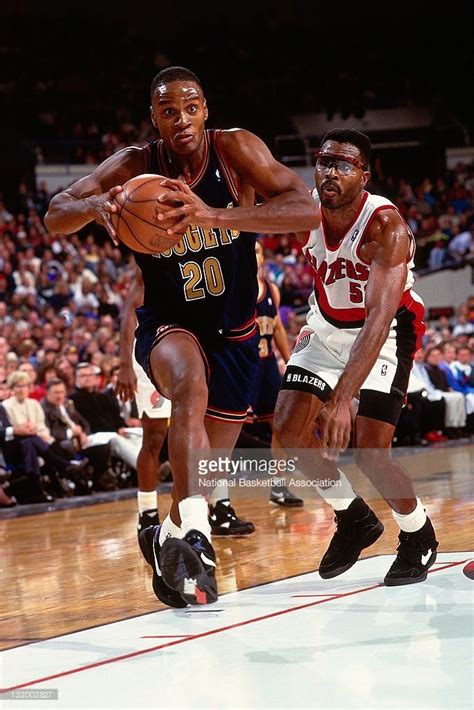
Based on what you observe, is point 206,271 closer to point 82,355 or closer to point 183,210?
point 183,210

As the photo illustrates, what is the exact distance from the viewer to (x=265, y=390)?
8.72 meters

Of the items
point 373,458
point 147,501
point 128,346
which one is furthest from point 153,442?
point 373,458

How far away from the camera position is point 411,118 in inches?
982

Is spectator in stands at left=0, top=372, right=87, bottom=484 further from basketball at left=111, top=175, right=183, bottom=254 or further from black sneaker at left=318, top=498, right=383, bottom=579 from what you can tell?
basketball at left=111, top=175, right=183, bottom=254

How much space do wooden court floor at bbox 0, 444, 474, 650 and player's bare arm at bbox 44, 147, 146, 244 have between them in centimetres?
166

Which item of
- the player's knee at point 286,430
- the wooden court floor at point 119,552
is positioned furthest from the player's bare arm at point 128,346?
the player's knee at point 286,430

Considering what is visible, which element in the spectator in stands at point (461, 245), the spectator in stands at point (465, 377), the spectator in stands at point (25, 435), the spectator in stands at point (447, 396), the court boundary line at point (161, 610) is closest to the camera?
the court boundary line at point (161, 610)

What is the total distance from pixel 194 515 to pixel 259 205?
47.3 inches

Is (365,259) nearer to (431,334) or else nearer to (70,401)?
(70,401)

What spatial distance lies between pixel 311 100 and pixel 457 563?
20530mm

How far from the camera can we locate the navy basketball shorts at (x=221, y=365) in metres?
4.50

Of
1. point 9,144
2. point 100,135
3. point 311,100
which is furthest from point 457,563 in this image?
point 311,100

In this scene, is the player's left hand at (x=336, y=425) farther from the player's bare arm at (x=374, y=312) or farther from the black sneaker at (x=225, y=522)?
the black sneaker at (x=225, y=522)

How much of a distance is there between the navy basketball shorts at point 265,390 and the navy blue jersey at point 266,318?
155 millimetres
